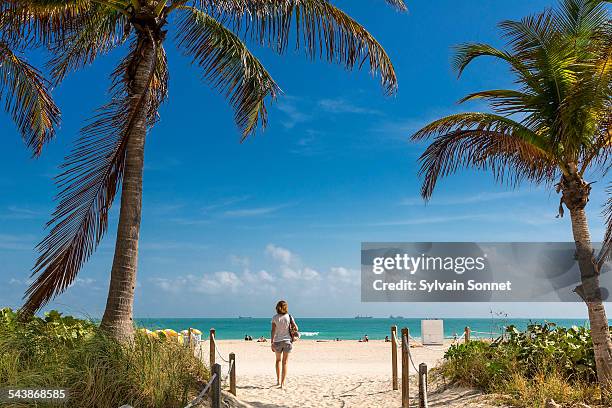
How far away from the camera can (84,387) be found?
7445 mm

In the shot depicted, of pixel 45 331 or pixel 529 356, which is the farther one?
pixel 529 356

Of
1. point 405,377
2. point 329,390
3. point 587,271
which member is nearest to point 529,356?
point 587,271

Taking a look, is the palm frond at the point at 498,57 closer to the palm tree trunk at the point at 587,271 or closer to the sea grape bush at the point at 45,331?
the palm tree trunk at the point at 587,271

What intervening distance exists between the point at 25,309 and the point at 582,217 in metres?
8.74

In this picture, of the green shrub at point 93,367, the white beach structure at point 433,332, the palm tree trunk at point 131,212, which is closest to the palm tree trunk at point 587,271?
the green shrub at point 93,367

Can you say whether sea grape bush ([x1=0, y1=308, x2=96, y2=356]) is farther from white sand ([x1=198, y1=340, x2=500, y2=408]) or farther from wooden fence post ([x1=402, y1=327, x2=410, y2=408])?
wooden fence post ([x1=402, y1=327, x2=410, y2=408])

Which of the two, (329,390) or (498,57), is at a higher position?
(498,57)

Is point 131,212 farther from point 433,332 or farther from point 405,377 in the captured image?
point 433,332

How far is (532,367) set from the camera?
10.5 metres

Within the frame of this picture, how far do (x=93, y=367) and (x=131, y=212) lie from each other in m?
2.62

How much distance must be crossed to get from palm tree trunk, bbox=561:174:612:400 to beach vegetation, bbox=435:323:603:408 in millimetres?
591

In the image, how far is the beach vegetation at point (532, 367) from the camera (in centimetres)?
934

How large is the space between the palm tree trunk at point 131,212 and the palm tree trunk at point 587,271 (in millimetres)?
6963

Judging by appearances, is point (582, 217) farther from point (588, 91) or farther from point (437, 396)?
point (437, 396)
